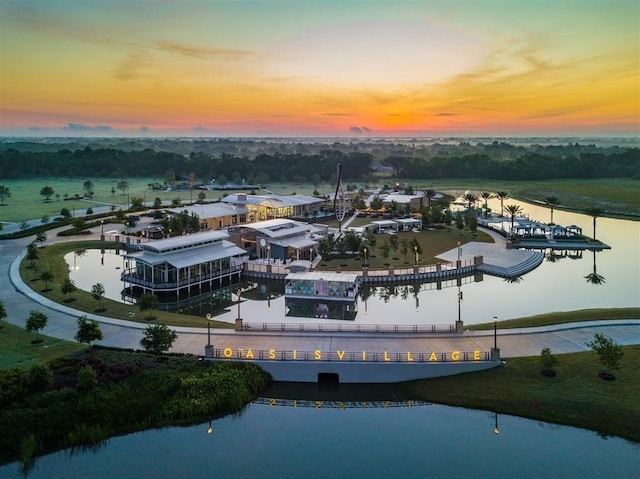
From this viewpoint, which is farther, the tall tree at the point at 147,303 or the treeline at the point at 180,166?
the treeline at the point at 180,166

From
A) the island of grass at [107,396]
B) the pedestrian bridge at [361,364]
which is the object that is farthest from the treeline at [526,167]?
the island of grass at [107,396]

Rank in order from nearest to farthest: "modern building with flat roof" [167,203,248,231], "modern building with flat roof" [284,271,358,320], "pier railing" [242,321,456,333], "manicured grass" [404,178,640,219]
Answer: "pier railing" [242,321,456,333] < "modern building with flat roof" [284,271,358,320] < "modern building with flat roof" [167,203,248,231] < "manicured grass" [404,178,640,219]

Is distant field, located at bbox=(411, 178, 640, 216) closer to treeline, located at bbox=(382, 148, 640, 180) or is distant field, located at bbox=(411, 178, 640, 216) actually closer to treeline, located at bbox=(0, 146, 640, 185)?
treeline, located at bbox=(382, 148, 640, 180)

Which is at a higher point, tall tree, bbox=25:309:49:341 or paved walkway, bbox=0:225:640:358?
tall tree, bbox=25:309:49:341

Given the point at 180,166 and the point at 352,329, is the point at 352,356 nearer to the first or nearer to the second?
the point at 352,329

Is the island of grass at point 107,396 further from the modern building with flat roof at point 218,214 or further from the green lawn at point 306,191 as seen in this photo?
the green lawn at point 306,191

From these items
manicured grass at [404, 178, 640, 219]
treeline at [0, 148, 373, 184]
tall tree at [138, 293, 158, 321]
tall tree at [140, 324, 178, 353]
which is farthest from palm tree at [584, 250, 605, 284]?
treeline at [0, 148, 373, 184]
